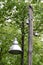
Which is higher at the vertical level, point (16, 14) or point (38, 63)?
point (16, 14)

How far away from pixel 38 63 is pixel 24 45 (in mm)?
1017

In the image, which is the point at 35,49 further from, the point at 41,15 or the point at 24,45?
the point at 41,15

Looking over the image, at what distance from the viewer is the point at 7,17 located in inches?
467

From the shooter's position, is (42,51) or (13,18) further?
(42,51)

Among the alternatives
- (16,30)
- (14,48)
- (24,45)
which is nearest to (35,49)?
(24,45)

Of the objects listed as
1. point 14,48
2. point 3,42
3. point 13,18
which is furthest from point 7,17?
point 14,48

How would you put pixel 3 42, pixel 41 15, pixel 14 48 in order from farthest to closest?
pixel 3 42 < pixel 41 15 < pixel 14 48

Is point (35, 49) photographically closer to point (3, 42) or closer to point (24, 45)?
point (24, 45)

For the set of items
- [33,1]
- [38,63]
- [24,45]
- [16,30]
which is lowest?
[38,63]

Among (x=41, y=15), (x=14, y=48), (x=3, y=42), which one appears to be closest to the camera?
(x=14, y=48)

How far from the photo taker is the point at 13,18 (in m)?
11.8

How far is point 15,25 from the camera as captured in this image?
1166cm

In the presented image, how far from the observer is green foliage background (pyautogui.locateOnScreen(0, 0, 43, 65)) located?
11.4 m

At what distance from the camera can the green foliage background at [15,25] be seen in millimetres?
11414
